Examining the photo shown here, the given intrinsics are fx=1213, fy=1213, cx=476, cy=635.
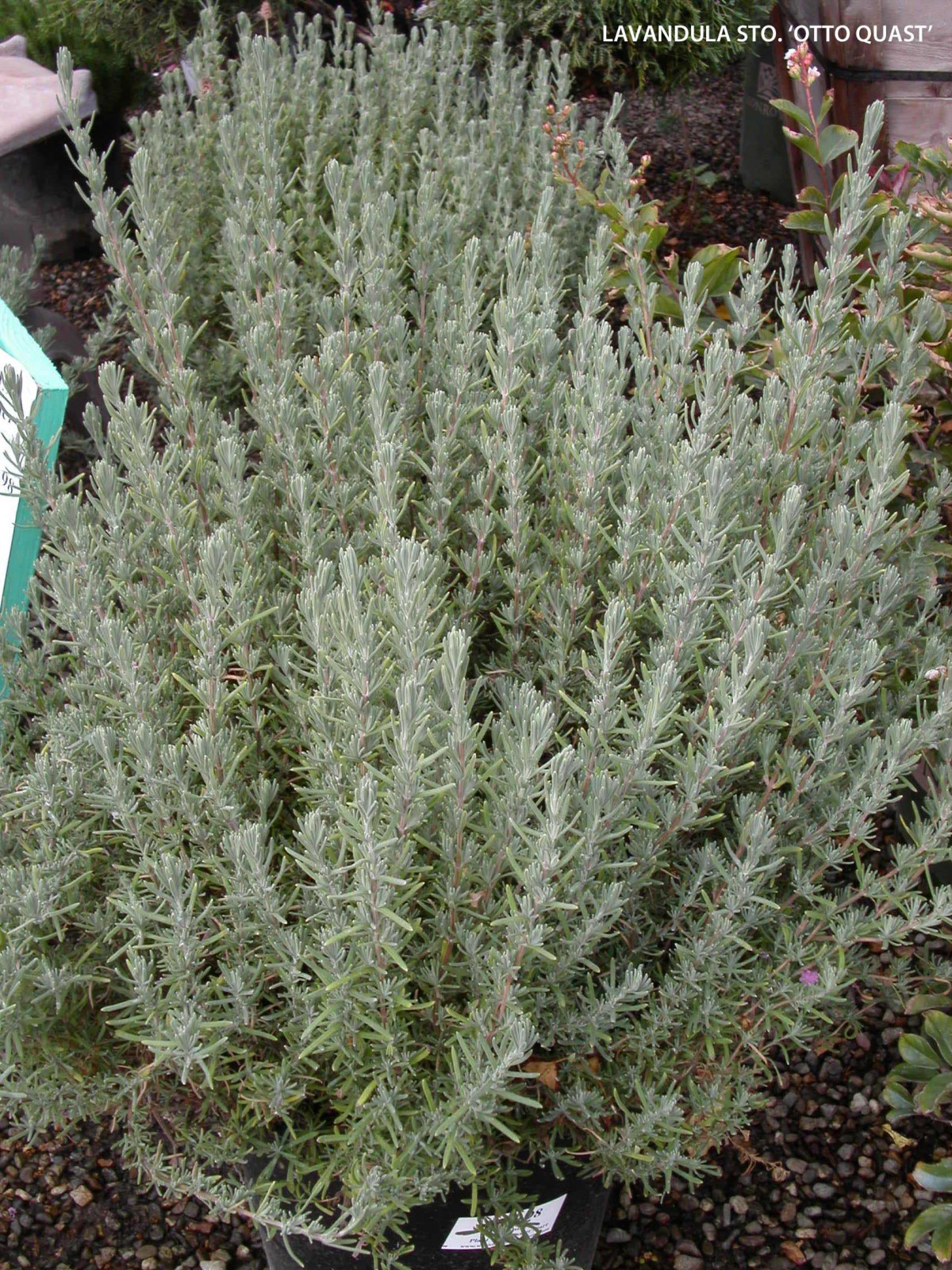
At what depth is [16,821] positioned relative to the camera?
1.72 metres

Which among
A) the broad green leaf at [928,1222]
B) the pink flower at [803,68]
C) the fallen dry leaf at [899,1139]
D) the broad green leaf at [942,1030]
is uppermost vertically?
the pink flower at [803,68]

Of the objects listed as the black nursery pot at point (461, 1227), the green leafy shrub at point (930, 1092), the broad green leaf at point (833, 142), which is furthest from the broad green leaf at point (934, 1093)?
the broad green leaf at point (833, 142)

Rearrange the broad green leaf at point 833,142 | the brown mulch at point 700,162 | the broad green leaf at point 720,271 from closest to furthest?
the broad green leaf at point 833,142, the broad green leaf at point 720,271, the brown mulch at point 700,162

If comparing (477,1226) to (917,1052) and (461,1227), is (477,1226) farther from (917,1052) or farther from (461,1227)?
(917,1052)

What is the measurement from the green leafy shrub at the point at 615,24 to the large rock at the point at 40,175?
135 cm

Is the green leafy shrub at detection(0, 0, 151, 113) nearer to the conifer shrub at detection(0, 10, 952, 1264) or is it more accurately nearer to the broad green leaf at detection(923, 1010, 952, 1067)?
the conifer shrub at detection(0, 10, 952, 1264)

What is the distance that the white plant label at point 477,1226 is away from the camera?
1.69 metres

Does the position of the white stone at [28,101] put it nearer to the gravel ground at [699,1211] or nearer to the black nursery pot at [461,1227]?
the gravel ground at [699,1211]

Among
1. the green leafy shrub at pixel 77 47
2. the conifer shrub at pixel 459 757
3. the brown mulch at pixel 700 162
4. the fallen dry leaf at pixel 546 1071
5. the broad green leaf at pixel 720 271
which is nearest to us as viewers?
the conifer shrub at pixel 459 757

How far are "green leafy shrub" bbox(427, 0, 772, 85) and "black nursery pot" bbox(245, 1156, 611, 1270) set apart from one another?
332 centimetres

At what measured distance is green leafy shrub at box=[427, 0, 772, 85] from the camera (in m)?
3.88

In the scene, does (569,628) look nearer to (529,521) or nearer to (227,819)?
(529,521)

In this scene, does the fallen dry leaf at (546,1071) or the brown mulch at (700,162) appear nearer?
the fallen dry leaf at (546,1071)

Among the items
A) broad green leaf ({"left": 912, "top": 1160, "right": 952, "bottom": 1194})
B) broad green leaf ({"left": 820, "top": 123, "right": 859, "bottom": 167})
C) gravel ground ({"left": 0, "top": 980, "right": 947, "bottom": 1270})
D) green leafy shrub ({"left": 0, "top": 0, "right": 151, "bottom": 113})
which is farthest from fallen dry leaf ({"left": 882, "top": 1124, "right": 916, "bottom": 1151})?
green leafy shrub ({"left": 0, "top": 0, "right": 151, "bottom": 113})
